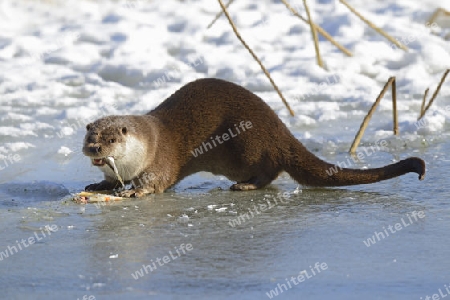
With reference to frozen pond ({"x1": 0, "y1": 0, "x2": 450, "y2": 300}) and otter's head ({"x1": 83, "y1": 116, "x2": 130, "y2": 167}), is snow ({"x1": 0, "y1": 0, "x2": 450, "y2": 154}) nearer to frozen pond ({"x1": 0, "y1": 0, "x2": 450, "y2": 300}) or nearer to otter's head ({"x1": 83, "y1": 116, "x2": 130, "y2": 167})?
frozen pond ({"x1": 0, "y1": 0, "x2": 450, "y2": 300})

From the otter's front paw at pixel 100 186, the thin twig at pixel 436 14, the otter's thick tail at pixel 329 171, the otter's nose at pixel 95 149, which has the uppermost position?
the thin twig at pixel 436 14

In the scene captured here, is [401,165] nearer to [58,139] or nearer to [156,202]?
[156,202]

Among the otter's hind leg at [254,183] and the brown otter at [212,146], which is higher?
the brown otter at [212,146]

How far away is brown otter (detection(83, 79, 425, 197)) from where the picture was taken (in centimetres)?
397

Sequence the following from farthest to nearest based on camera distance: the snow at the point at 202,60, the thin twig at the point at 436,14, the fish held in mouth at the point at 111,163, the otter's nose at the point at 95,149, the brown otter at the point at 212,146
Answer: the thin twig at the point at 436,14
the snow at the point at 202,60
the brown otter at the point at 212,146
the fish held in mouth at the point at 111,163
the otter's nose at the point at 95,149

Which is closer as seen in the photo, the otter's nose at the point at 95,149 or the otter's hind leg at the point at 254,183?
A: the otter's nose at the point at 95,149

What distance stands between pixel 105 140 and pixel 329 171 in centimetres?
113

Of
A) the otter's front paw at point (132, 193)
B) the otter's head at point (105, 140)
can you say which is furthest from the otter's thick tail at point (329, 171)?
the otter's head at point (105, 140)

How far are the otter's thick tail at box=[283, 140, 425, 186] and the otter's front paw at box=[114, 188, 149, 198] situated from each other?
76 centimetres

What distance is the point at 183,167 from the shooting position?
13.8 ft

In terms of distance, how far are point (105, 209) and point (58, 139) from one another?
70.9 inches

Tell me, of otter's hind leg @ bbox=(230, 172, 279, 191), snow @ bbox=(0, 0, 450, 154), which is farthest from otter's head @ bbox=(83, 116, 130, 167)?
snow @ bbox=(0, 0, 450, 154)

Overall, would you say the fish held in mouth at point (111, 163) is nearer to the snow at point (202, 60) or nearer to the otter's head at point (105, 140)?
the otter's head at point (105, 140)

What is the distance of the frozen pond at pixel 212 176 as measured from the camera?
255cm
